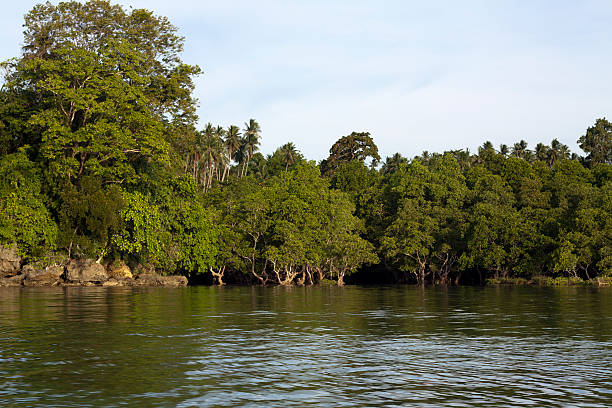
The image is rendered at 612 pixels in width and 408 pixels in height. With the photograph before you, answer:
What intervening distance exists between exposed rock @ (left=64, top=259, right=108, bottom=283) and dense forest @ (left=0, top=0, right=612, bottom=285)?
88 centimetres

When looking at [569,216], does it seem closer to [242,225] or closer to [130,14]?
[242,225]

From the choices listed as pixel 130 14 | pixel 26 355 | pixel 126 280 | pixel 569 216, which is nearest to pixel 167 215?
pixel 126 280

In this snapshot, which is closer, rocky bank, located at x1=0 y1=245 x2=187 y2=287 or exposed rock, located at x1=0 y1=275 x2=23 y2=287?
→ exposed rock, located at x1=0 y1=275 x2=23 y2=287

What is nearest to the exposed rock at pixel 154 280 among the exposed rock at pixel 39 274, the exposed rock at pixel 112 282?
the exposed rock at pixel 112 282

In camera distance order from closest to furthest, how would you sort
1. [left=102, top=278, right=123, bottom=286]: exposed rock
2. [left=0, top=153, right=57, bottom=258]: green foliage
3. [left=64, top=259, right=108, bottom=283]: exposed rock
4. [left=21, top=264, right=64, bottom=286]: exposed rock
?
1. [left=0, top=153, right=57, bottom=258]: green foliage
2. [left=21, top=264, right=64, bottom=286]: exposed rock
3. [left=64, top=259, right=108, bottom=283]: exposed rock
4. [left=102, top=278, right=123, bottom=286]: exposed rock

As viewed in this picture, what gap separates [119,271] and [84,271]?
18.6 ft

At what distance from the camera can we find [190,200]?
83312mm

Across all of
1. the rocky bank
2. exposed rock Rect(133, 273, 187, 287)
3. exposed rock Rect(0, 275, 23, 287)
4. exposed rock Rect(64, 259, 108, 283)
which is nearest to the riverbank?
exposed rock Rect(133, 273, 187, 287)

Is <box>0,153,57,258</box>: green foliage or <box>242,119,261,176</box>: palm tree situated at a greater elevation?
<box>242,119,261,176</box>: palm tree

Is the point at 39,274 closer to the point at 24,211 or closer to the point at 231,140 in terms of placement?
the point at 24,211

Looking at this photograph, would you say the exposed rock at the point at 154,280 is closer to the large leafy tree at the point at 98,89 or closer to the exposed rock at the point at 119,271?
the exposed rock at the point at 119,271

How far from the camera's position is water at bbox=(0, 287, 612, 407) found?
1383 centimetres

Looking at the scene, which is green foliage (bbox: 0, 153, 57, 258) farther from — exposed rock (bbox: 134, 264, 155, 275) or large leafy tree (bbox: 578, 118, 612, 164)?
large leafy tree (bbox: 578, 118, 612, 164)

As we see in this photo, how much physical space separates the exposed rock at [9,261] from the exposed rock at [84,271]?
16.2 ft
